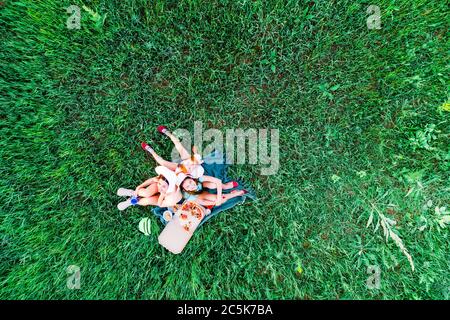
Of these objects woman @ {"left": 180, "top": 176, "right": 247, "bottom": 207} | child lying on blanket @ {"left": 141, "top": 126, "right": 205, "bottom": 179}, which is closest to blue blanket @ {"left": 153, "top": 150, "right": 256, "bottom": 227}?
woman @ {"left": 180, "top": 176, "right": 247, "bottom": 207}

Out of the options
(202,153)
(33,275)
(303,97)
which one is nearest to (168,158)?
(202,153)

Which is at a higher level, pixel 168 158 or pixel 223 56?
pixel 223 56

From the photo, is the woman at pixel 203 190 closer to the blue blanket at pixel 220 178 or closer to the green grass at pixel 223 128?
the blue blanket at pixel 220 178

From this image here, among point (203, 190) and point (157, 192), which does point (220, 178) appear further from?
point (157, 192)

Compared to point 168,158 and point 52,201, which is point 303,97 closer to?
point 168,158

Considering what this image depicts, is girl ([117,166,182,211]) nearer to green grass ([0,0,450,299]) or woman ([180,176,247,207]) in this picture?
woman ([180,176,247,207])

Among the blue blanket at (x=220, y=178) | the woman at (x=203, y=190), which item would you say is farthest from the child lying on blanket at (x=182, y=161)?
the blue blanket at (x=220, y=178)
